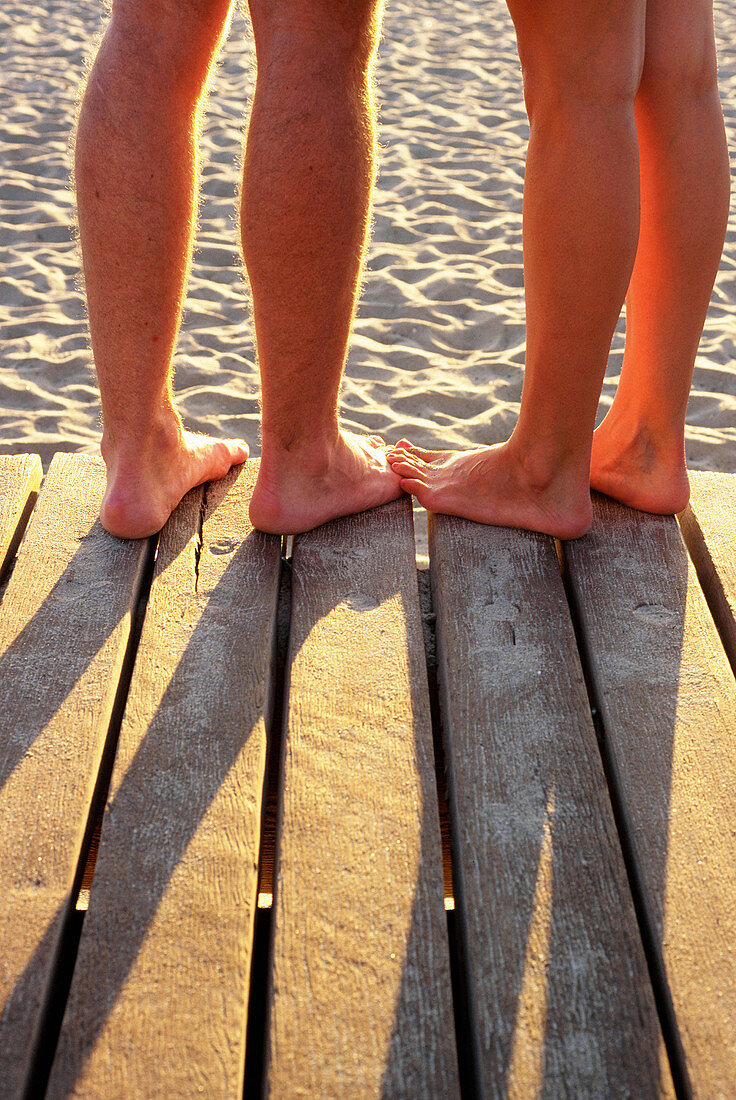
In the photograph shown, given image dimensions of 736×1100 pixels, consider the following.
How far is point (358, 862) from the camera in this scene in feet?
3.62

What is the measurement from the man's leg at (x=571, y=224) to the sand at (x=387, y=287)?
26.8 inches

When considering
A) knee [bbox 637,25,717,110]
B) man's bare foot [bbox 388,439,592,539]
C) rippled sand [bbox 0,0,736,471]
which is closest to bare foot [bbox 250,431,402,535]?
man's bare foot [bbox 388,439,592,539]

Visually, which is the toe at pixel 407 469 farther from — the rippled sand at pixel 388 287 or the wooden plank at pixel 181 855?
the rippled sand at pixel 388 287

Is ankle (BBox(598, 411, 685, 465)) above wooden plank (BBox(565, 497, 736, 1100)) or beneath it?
above

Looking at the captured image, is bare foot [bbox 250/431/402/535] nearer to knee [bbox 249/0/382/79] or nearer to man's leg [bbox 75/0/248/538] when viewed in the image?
man's leg [bbox 75/0/248/538]

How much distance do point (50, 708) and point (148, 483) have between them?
19.6 inches

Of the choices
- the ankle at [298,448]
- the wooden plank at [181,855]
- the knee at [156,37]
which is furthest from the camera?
the ankle at [298,448]

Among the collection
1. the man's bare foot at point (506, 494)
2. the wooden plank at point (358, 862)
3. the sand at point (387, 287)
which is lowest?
the sand at point (387, 287)

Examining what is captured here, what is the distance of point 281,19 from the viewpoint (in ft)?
4.57

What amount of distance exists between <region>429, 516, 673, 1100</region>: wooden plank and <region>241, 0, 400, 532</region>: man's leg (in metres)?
0.38

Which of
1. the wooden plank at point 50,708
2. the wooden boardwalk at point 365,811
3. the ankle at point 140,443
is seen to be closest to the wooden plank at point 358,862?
the wooden boardwalk at point 365,811

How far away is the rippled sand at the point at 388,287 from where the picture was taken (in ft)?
9.80

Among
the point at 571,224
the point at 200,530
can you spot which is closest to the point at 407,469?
the point at 200,530

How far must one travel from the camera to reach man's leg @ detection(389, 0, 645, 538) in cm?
139
